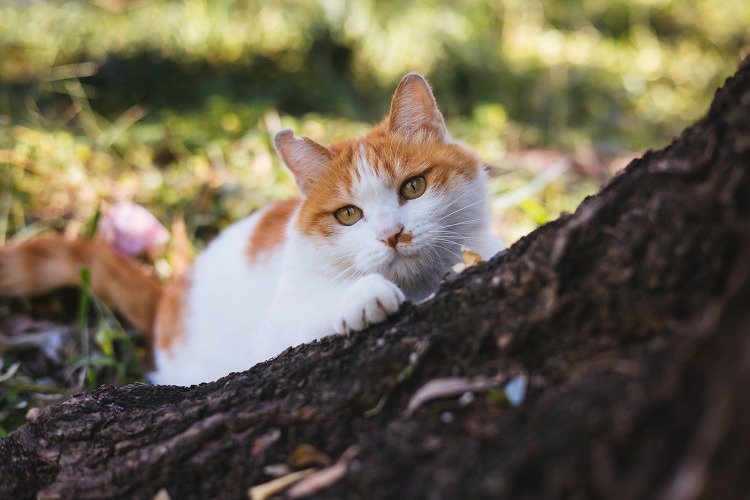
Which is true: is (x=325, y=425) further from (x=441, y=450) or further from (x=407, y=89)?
(x=407, y=89)

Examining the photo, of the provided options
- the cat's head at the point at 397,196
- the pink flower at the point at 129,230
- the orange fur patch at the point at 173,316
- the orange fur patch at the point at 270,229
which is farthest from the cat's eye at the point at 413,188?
the pink flower at the point at 129,230

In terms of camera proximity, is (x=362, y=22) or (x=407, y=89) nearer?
(x=407, y=89)

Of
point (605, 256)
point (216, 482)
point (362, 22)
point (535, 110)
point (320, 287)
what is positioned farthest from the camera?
point (362, 22)

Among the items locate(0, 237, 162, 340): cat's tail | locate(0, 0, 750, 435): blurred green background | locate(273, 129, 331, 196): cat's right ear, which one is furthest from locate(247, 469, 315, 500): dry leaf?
locate(0, 237, 162, 340): cat's tail

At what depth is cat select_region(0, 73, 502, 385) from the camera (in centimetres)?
197

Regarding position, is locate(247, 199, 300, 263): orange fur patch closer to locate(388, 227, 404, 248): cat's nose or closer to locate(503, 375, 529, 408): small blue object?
locate(388, 227, 404, 248): cat's nose

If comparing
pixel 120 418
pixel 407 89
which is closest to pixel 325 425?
pixel 120 418

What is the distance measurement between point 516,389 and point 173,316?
2.12 m

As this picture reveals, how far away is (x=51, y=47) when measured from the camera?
6.30 meters

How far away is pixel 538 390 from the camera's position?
1.12 meters

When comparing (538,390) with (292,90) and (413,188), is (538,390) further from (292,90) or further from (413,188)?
(292,90)

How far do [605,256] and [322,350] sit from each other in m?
0.66

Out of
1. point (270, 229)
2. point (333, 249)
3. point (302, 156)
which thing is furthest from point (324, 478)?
point (270, 229)

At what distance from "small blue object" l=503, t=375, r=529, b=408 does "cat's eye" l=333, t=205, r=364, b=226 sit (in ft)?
3.56
